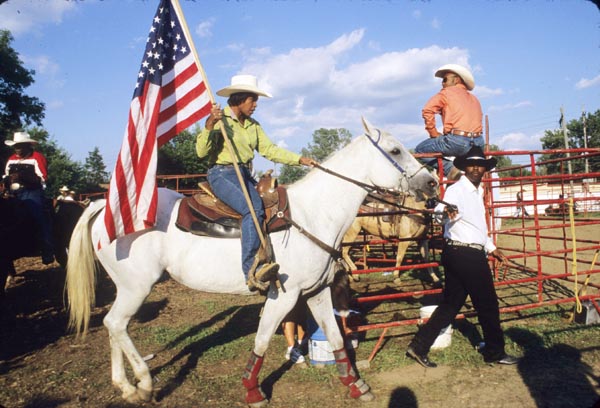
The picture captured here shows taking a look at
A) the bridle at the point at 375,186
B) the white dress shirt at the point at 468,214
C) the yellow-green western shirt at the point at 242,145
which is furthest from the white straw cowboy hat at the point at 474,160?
the yellow-green western shirt at the point at 242,145

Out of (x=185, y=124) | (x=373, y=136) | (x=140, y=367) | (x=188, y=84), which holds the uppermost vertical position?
(x=188, y=84)

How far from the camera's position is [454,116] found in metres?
4.80

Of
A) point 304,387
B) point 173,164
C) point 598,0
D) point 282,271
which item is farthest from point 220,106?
point 173,164

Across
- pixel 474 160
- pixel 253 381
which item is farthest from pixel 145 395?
pixel 474 160

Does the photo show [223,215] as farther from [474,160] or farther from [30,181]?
[30,181]

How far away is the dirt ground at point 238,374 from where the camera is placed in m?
3.79

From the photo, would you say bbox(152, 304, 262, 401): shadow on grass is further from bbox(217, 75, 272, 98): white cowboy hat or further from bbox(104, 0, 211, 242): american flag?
bbox(217, 75, 272, 98): white cowboy hat

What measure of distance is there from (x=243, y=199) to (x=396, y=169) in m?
1.63

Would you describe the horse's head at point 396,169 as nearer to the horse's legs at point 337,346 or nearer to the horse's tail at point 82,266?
the horse's legs at point 337,346

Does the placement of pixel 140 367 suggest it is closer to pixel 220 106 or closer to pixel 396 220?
pixel 220 106

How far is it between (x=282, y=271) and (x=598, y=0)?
367 centimetres

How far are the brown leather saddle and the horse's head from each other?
1.06m

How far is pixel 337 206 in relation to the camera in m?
4.00

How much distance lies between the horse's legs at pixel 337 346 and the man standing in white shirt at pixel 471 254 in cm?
106
